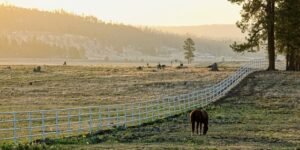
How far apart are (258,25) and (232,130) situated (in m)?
41.3

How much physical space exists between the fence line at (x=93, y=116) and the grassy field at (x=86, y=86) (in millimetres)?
4530

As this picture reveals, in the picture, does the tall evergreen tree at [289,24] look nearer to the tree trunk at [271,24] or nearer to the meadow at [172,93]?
the tree trunk at [271,24]

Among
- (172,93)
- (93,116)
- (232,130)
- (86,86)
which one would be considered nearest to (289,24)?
(172,93)

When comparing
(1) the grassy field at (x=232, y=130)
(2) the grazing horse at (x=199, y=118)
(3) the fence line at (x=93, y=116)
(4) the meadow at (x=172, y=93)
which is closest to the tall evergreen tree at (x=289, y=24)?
(4) the meadow at (x=172, y=93)

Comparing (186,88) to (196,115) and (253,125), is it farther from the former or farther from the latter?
(196,115)

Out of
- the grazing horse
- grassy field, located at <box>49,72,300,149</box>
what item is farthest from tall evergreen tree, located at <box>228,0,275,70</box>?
the grazing horse

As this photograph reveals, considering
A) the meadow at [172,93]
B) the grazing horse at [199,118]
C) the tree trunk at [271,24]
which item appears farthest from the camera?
the tree trunk at [271,24]

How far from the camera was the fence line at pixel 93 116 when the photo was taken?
2841 centimetres

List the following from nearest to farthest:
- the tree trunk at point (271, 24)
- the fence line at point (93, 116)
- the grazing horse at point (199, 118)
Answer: the fence line at point (93, 116), the grazing horse at point (199, 118), the tree trunk at point (271, 24)

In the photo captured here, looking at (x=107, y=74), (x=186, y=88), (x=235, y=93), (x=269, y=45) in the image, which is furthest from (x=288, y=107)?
(x=107, y=74)

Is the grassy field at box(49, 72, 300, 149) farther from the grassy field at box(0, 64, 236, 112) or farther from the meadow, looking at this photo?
the grassy field at box(0, 64, 236, 112)

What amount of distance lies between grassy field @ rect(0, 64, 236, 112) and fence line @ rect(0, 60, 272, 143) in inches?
178

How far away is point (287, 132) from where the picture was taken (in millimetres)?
29750

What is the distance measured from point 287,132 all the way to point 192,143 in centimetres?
728
